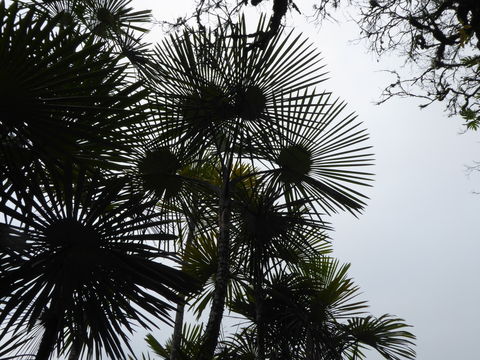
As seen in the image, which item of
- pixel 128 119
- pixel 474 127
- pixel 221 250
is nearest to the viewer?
pixel 128 119

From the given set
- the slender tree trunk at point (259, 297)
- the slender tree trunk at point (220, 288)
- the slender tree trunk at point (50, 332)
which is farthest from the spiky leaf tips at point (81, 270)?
the slender tree trunk at point (259, 297)

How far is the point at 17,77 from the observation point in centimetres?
157

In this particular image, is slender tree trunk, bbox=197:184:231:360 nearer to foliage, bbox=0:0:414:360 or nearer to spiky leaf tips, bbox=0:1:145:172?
foliage, bbox=0:0:414:360

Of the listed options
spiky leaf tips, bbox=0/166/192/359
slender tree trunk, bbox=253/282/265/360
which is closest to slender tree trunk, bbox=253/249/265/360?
slender tree trunk, bbox=253/282/265/360

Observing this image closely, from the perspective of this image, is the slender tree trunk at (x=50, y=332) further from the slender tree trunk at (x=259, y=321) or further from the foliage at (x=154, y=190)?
the slender tree trunk at (x=259, y=321)

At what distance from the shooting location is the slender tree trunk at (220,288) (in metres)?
2.67

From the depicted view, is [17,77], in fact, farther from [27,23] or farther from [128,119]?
[128,119]

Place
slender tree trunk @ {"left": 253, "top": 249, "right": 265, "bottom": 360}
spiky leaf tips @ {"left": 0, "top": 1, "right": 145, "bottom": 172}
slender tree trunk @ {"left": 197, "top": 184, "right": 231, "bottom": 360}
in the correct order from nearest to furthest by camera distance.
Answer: spiky leaf tips @ {"left": 0, "top": 1, "right": 145, "bottom": 172}
slender tree trunk @ {"left": 197, "top": 184, "right": 231, "bottom": 360}
slender tree trunk @ {"left": 253, "top": 249, "right": 265, "bottom": 360}

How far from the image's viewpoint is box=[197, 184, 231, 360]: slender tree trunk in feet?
8.75

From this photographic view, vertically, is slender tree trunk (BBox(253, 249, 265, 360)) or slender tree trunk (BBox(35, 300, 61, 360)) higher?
slender tree trunk (BBox(253, 249, 265, 360))

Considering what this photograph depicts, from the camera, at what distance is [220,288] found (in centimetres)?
296

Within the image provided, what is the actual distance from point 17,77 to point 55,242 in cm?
69

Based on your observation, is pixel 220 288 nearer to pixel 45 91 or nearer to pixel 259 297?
pixel 259 297

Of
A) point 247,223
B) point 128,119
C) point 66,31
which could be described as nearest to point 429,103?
point 247,223
